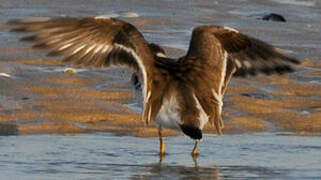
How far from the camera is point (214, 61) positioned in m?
8.42

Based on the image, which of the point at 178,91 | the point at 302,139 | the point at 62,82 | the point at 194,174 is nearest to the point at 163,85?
the point at 178,91

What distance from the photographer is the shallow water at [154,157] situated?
308 inches

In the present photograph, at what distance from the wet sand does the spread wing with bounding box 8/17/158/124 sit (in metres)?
1.36

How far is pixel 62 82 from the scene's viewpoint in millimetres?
11156

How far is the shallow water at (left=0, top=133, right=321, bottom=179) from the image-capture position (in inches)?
308

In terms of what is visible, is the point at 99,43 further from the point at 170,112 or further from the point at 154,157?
the point at 154,157

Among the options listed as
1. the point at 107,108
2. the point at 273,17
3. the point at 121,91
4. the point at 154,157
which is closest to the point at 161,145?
the point at 154,157

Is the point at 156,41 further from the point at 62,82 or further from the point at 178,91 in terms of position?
the point at 178,91

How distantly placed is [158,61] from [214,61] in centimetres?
42

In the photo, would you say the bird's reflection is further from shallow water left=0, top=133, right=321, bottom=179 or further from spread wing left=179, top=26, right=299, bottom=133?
spread wing left=179, top=26, right=299, bottom=133

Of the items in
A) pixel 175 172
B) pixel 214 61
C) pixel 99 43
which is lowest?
pixel 175 172

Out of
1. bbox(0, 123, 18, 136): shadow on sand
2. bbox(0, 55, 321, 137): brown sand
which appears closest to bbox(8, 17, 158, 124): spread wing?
bbox(0, 123, 18, 136): shadow on sand

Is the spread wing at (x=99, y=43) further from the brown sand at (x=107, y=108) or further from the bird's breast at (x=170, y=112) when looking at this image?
the brown sand at (x=107, y=108)

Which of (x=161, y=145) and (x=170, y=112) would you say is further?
(x=161, y=145)
